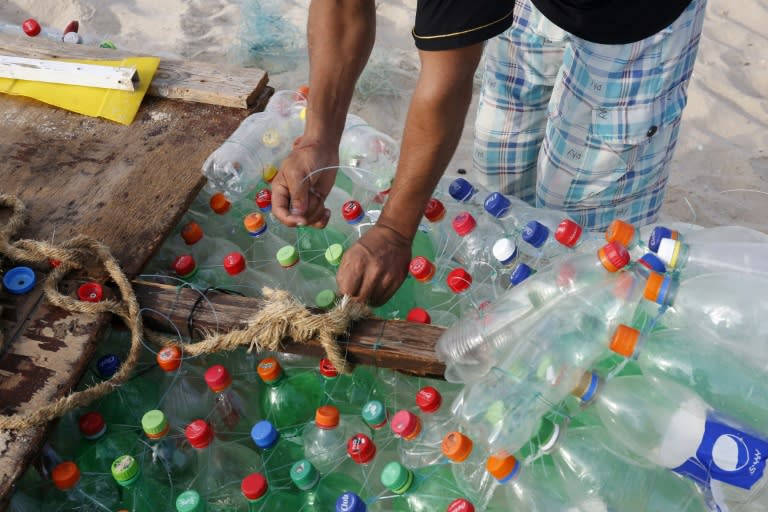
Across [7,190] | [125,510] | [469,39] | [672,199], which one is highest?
[469,39]

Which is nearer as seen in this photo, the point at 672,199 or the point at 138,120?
the point at 138,120

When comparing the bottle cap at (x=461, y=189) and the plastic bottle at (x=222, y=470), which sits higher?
the bottle cap at (x=461, y=189)

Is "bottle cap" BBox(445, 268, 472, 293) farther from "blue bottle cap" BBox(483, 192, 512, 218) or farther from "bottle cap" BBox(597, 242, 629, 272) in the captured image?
"bottle cap" BBox(597, 242, 629, 272)

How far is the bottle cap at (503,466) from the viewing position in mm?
1546

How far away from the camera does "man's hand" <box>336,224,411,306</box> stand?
193cm

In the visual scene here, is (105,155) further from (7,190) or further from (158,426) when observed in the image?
(158,426)

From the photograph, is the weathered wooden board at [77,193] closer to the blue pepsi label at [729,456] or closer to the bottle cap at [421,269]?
the bottle cap at [421,269]

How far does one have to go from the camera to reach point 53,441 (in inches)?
82.0

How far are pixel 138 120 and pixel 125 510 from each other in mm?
1505

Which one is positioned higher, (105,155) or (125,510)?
(105,155)

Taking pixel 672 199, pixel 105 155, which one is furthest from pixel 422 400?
pixel 672 199

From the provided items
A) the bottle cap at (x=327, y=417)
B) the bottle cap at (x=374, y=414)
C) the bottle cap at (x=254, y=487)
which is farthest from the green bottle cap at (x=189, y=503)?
the bottle cap at (x=374, y=414)

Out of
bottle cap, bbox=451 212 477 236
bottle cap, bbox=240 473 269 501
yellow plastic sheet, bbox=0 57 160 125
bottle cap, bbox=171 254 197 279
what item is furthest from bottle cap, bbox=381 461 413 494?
yellow plastic sheet, bbox=0 57 160 125

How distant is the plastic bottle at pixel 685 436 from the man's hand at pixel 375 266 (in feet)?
2.10
